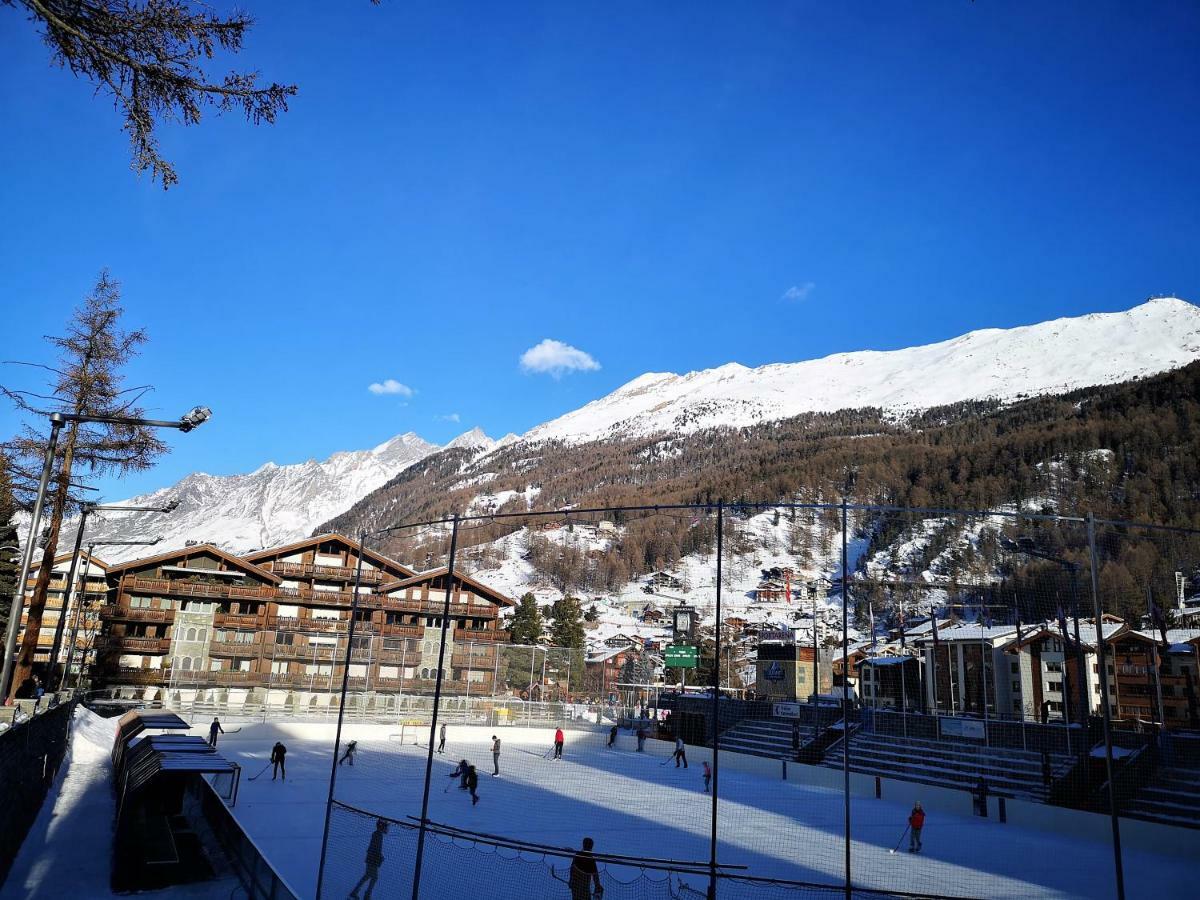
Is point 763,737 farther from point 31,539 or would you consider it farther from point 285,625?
A: point 31,539

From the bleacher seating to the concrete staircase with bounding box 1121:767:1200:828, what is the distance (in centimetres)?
273

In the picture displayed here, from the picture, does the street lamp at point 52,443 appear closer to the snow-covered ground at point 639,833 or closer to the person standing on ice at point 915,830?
the snow-covered ground at point 639,833

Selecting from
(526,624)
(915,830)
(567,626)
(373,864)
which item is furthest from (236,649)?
(915,830)

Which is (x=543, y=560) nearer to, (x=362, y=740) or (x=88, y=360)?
(x=362, y=740)

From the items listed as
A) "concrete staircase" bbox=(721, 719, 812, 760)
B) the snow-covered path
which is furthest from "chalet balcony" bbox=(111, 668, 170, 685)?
"concrete staircase" bbox=(721, 719, 812, 760)

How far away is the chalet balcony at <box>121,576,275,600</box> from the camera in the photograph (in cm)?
4712

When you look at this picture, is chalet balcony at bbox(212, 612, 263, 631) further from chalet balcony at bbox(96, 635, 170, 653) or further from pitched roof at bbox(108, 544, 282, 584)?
chalet balcony at bbox(96, 635, 170, 653)

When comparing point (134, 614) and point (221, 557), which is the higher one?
point (221, 557)

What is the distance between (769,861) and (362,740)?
2499cm

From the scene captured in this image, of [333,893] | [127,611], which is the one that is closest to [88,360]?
[333,893]

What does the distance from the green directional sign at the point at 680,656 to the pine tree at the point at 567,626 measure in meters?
25.3

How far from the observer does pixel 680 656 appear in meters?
44.0

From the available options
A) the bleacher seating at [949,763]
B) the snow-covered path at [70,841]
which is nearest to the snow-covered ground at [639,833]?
the bleacher seating at [949,763]

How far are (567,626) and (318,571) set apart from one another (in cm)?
2656
